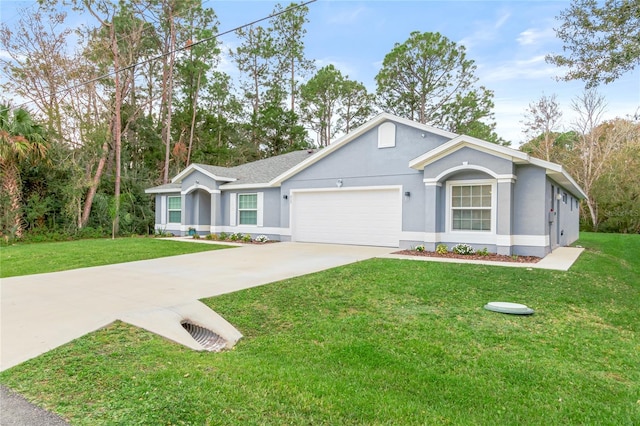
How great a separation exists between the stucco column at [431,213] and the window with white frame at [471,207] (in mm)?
575

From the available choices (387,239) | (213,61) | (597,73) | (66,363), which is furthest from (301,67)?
(66,363)

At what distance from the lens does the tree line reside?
61.6 feet

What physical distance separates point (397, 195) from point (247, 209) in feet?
23.8

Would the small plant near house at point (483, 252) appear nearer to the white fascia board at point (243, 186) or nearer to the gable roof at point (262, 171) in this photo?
the gable roof at point (262, 171)

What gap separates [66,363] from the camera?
375 centimetres

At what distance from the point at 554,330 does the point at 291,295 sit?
384 centimetres

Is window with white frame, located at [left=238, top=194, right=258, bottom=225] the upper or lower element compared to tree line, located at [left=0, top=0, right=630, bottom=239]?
lower

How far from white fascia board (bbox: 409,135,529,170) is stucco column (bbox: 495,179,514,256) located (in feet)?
2.42

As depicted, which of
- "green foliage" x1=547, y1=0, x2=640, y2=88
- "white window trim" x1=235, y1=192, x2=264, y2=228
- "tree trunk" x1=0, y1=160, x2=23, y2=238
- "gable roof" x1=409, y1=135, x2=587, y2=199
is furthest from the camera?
"white window trim" x1=235, y1=192, x2=264, y2=228

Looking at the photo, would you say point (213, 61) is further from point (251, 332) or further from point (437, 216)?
point (251, 332)

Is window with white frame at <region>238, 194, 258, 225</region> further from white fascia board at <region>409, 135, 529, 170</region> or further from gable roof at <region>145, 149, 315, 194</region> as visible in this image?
white fascia board at <region>409, 135, 529, 170</region>

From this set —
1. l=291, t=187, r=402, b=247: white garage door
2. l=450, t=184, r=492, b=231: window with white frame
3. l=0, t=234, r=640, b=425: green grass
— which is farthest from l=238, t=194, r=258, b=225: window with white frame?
l=0, t=234, r=640, b=425: green grass

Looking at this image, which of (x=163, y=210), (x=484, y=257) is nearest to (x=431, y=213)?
(x=484, y=257)

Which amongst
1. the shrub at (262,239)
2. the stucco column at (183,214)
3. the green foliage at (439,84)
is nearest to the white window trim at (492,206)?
the shrub at (262,239)
